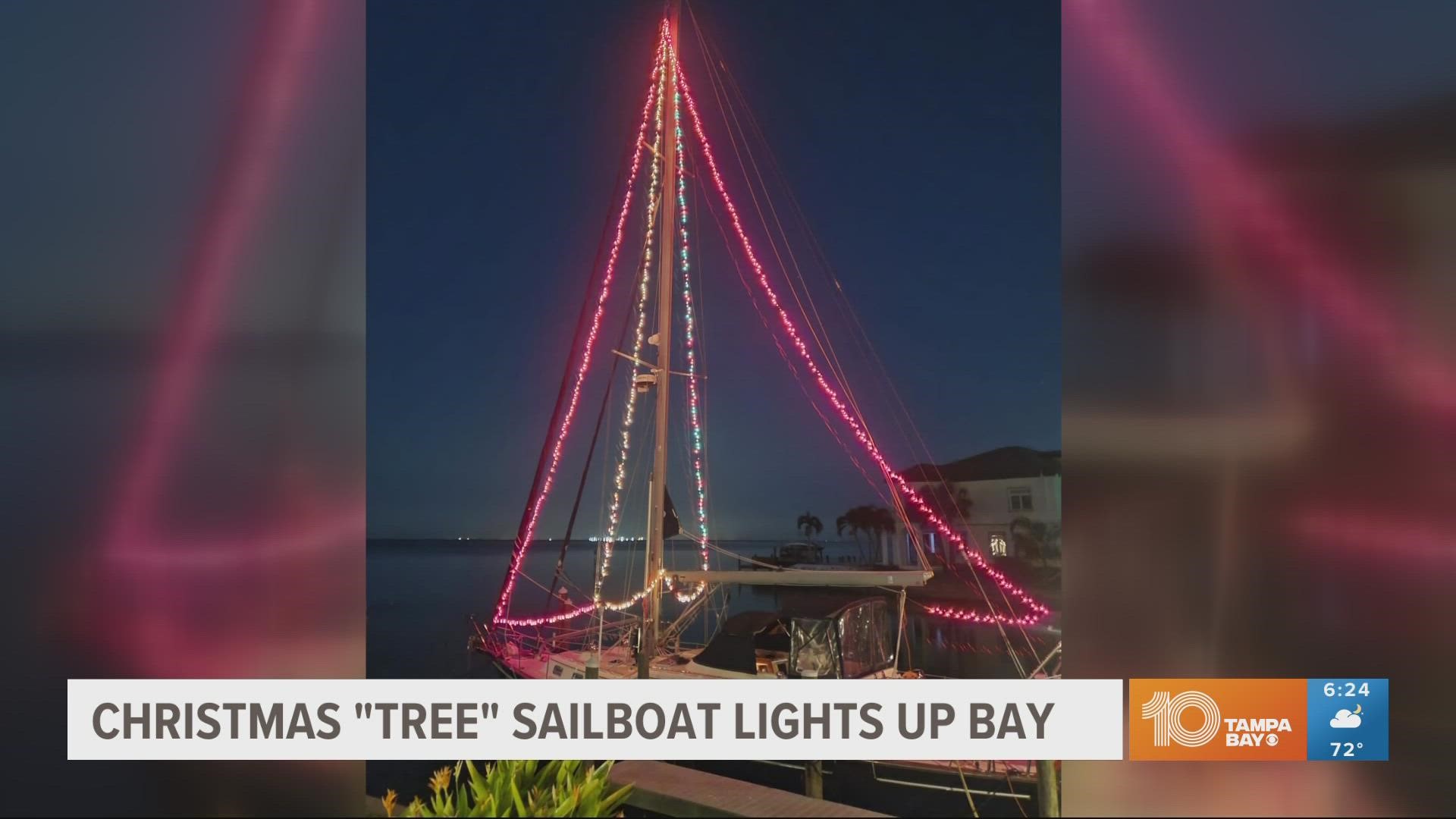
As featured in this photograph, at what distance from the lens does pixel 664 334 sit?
6.22 metres

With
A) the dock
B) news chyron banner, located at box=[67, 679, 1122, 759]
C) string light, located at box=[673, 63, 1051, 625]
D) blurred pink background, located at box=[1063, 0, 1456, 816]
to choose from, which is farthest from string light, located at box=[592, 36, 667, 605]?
blurred pink background, located at box=[1063, 0, 1456, 816]

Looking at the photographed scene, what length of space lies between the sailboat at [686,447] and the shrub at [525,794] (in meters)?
2.58

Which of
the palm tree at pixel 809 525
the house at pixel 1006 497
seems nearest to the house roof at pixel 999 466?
the house at pixel 1006 497

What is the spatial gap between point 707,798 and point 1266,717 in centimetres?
173

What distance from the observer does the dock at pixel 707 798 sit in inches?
106

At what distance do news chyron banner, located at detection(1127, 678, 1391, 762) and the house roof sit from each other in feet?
77.7

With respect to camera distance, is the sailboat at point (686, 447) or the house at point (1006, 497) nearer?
the sailboat at point (686, 447)

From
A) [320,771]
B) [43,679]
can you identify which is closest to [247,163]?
[43,679]

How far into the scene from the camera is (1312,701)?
75.1 inches

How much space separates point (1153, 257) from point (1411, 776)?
135cm

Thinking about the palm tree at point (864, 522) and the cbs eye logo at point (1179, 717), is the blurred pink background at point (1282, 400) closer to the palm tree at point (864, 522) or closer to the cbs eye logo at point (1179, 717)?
the cbs eye logo at point (1179, 717)

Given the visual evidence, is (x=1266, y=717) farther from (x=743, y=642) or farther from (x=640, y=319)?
(x=640, y=319)

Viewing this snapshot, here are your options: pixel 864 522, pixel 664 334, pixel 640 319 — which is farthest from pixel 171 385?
pixel 864 522

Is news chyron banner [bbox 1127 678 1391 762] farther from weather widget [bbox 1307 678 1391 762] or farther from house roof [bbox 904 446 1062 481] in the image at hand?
house roof [bbox 904 446 1062 481]
